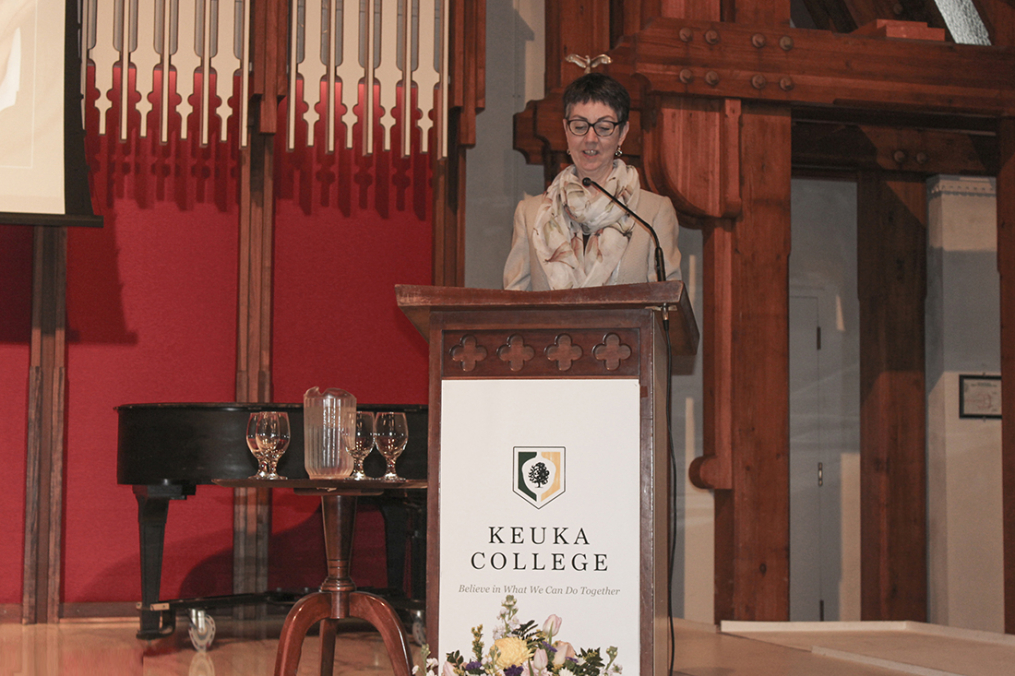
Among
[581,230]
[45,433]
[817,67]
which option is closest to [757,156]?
[817,67]

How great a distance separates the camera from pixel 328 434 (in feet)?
8.76

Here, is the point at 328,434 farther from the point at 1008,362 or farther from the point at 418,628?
the point at 1008,362

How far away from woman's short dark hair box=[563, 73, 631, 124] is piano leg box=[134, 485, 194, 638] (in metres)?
2.34

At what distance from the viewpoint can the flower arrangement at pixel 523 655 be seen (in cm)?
165

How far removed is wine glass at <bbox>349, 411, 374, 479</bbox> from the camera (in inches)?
108

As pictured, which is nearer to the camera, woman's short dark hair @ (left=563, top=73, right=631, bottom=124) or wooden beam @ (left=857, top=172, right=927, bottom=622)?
woman's short dark hair @ (left=563, top=73, right=631, bottom=124)

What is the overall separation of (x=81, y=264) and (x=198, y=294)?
0.55 meters

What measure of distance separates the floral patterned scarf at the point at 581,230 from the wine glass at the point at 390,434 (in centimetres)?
86

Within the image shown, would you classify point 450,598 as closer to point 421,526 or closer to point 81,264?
point 421,526

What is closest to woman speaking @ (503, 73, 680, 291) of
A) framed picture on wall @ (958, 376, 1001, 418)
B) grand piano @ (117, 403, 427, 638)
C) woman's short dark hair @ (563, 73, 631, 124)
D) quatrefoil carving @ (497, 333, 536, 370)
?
woman's short dark hair @ (563, 73, 631, 124)

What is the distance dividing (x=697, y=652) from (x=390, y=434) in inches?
61.7

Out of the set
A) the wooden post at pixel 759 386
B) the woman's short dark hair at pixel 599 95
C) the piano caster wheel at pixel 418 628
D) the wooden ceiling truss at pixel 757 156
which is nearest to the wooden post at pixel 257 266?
the piano caster wheel at pixel 418 628

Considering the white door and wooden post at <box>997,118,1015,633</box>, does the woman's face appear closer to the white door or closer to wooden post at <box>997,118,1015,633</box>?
wooden post at <box>997,118,1015,633</box>

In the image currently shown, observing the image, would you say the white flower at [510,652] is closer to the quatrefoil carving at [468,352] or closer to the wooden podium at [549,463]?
the wooden podium at [549,463]
